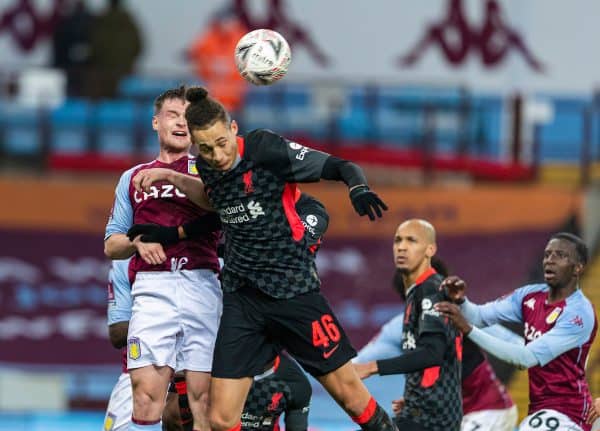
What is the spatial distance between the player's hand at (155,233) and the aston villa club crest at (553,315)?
6.13 feet

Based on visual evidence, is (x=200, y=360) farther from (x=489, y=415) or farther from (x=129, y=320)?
(x=489, y=415)

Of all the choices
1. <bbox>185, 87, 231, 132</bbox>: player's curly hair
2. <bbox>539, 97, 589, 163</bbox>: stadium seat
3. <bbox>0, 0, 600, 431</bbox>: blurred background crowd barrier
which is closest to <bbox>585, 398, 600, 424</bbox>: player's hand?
<bbox>185, 87, 231, 132</bbox>: player's curly hair

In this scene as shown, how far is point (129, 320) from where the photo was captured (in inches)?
281

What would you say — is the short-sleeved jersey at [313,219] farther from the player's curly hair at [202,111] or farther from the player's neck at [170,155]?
the player's curly hair at [202,111]

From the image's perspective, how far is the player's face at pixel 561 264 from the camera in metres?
6.89

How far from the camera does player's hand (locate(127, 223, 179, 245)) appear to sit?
649 centimetres

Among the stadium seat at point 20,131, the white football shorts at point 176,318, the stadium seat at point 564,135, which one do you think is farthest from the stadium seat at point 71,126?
the white football shorts at point 176,318

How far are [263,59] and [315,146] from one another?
762 cm

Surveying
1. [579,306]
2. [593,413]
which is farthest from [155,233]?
[593,413]

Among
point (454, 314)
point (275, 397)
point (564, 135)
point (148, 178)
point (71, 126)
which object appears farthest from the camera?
point (564, 135)

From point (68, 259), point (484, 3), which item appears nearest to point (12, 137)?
point (68, 259)

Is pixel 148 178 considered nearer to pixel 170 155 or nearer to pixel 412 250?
pixel 170 155

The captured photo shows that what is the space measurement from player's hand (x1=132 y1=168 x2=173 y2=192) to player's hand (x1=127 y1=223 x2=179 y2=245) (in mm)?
175

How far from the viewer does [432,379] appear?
7.09m
